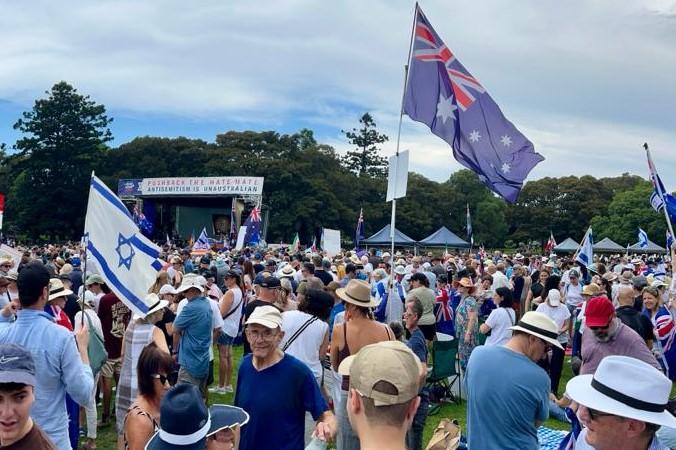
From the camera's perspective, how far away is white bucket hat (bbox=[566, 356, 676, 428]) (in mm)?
2254

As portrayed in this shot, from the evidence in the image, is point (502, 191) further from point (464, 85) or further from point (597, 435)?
point (597, 435)

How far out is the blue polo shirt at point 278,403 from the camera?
11.7 feet

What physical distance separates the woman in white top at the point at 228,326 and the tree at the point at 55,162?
49.5 m

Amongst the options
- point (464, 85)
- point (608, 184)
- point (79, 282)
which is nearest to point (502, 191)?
point (464, 85)

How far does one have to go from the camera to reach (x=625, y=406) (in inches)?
89.7

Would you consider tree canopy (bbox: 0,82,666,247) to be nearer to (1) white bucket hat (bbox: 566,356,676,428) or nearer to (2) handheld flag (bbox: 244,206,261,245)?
(2) handheld flag (bbox: 244,206,261,245)

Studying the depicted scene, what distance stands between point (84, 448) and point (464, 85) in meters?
5.98

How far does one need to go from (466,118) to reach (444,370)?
134 inches

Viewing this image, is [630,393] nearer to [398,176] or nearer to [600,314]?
[600,314]

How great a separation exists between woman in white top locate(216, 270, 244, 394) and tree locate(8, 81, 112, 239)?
163 ft

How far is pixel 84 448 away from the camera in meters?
6.20

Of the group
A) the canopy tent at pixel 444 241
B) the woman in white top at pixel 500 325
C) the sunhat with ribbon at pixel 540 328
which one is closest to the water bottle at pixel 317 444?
the sunhat with ribbon at pixel 540 328

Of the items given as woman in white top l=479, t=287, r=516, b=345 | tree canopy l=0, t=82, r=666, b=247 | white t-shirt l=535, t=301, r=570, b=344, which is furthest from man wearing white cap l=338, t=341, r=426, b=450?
tree canopy l=0, t=82, r=666, b=247

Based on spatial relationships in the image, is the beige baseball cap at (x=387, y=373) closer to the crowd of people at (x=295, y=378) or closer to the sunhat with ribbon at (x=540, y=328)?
the crowd of people at (x=295, y=378)
